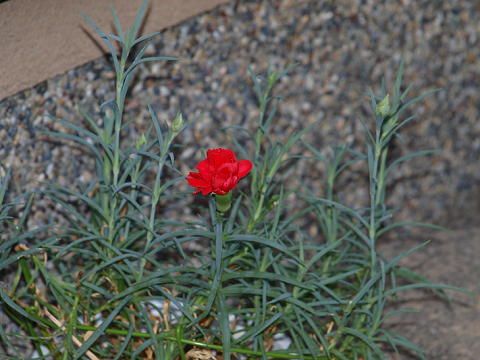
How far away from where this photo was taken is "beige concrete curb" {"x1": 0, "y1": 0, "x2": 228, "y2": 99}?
2.39 m

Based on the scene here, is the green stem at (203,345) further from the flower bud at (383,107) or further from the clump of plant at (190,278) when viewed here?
the flower bud at (383,107)

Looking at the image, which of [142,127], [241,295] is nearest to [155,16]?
[142,127]

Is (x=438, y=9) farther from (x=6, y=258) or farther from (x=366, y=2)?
(x=6, y=258)

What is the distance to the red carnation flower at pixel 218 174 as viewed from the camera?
1.90 meters

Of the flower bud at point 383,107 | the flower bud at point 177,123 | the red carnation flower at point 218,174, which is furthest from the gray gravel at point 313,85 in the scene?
the flower bud at point 383,107

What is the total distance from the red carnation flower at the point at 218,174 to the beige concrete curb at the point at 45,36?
0.72 meters

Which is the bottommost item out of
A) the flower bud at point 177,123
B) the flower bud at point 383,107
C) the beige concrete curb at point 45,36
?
the flower bud at point 383,107

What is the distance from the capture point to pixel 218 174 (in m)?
1.91

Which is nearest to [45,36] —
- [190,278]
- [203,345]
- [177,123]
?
[177,123]

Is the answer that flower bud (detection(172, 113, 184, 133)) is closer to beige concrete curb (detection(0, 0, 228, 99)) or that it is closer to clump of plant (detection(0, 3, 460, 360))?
clump of plant (detection(0, 3, 460, 360))

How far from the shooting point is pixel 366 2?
322 centimetres

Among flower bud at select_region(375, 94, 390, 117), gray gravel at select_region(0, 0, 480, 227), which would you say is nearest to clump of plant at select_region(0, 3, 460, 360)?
flower bud at select_region(375, 94, 390, 117)

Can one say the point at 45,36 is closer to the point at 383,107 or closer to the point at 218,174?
the point at 218,174

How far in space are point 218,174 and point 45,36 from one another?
0.86 meters
